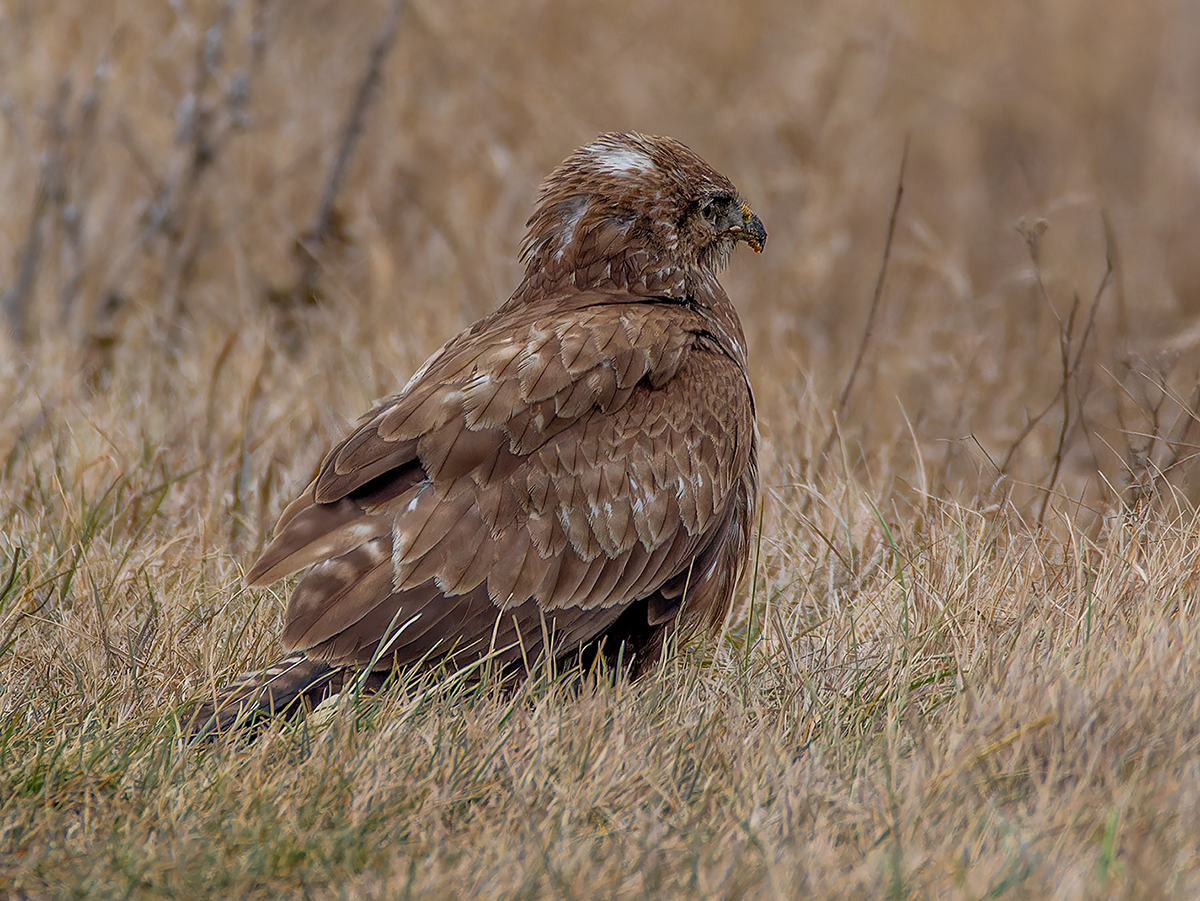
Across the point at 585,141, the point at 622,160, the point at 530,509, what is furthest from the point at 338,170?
the point at 530,509

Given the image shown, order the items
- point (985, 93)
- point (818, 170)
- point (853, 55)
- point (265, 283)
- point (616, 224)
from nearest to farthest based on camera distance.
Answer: point (616, 224), point (265, 283), point (818, 170), point (853, 55), point (985, 93)

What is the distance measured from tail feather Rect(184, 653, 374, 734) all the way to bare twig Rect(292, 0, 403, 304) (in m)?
3.65

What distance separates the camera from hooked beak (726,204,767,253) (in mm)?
4492

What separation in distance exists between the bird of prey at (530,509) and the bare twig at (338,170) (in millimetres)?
3236

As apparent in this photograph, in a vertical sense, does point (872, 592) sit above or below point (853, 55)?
below

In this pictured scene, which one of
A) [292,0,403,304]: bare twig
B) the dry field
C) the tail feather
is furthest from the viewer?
[292,0,403,304]: bare twig

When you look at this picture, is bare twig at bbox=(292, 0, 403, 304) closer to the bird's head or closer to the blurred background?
the blurred background

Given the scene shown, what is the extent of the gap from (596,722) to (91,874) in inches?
40.9

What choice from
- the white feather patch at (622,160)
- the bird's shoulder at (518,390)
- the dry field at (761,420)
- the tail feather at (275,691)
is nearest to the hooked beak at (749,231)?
the white feather patch at (622,160)

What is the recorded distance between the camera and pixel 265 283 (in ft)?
24.7

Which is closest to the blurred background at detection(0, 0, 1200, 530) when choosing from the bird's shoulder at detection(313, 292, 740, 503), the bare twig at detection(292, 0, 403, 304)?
the bare twig at detection(292, 0, 403, 304)

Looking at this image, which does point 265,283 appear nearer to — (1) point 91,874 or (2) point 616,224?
(2) point 616,224

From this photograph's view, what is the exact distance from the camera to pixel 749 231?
178 inches

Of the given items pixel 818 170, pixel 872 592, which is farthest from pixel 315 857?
pixel 818 170
